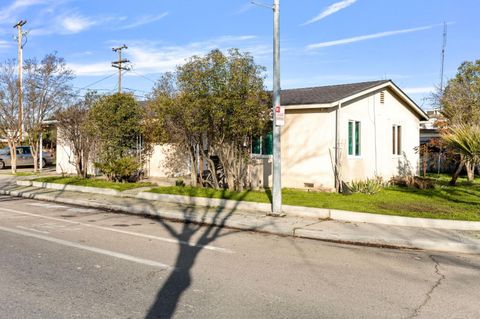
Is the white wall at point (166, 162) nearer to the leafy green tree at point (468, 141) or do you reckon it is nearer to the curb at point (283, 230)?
the curb at point (283, 230)

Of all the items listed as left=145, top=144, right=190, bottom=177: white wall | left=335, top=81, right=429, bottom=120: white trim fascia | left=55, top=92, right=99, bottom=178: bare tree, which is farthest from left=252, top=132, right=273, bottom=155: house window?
left=55, top=92, right=99, bottom=178: bare tree

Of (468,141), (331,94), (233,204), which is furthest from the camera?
(331,94)

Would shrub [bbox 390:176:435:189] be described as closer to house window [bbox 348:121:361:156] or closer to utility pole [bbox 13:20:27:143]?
house window [bbox 348:121:361:156]

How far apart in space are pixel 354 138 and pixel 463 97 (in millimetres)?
8755

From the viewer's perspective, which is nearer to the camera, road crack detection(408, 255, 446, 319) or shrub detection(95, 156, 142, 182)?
road crack detection(408, 255, 446, 319)

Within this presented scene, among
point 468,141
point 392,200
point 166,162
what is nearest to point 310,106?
point 392,200

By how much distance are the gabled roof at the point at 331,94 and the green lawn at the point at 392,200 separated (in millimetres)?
3129

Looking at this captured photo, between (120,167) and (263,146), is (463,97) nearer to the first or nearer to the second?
(263,146)

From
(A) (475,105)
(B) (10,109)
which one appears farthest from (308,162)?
(B) (10,109)

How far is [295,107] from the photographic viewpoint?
15.7m

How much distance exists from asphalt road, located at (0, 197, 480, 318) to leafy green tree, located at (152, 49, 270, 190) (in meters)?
4.96

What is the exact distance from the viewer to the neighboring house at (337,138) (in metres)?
15.5

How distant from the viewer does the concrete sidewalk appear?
834 centimetres

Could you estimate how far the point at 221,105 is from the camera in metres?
13.1
